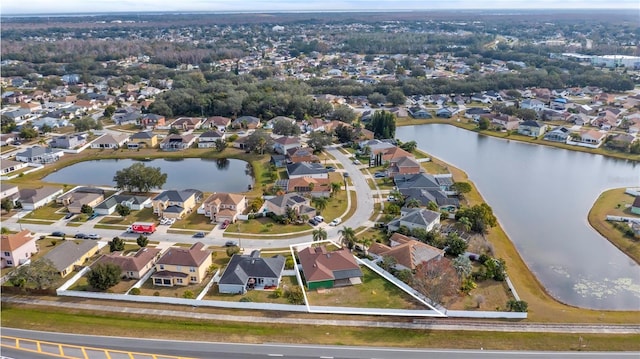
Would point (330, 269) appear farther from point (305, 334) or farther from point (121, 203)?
point (121, 203)

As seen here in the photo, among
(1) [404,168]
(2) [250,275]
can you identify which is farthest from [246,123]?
(2) [250,275]

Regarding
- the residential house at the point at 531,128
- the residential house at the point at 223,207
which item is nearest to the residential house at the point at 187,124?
Result: the residential house at the point at 223,207

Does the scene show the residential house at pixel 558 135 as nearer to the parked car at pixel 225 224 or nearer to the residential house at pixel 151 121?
the parked car at pixel 225 224

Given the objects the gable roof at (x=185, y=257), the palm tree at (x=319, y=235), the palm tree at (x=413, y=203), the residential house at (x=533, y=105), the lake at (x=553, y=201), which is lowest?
the lake at (x=553, y=201)

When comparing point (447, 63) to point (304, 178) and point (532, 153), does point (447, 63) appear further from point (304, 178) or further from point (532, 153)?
point (304, 178)

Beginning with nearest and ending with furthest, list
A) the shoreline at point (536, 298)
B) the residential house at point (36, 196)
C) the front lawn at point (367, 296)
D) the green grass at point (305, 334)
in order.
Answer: the green grass at point (305, 334) < the shoreline at point (536, 298) < the front lawn at point (367, 296) < the residential house at point (36, 196)

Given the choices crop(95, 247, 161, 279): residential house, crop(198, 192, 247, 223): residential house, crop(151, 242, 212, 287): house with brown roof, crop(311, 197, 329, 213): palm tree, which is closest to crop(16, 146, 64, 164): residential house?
crop(198, 192, 247, 223): residential house
